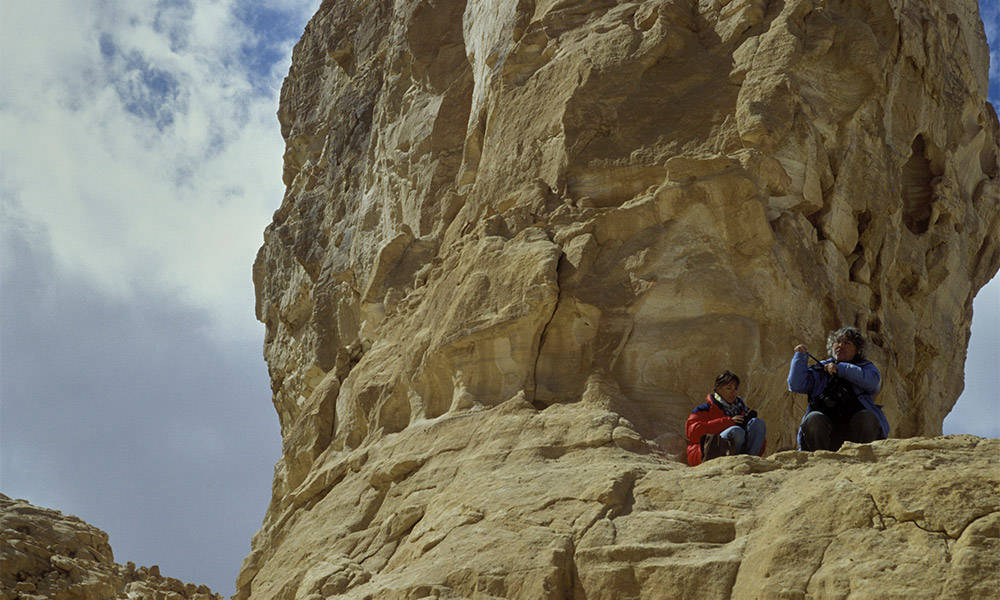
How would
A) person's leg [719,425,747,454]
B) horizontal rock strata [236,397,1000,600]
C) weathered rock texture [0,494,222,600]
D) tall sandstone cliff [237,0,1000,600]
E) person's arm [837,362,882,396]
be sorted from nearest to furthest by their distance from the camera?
horizontal rock strata [236,397,1000,600] → tall sandstone cliff [237,0,1000,600] → person's arm [837,362,882,396] → person's leg [719,425,747,454] → weathered rock texture [0,494,222,600]

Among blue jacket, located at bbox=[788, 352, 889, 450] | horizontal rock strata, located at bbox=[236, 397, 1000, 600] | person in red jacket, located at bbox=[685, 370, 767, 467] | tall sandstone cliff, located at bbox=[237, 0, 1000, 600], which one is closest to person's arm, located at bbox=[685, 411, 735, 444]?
person in red jacket, located at bbox=[685, 370, 767, 467]

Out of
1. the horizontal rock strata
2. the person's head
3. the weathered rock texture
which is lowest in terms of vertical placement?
the horizontal rock strata

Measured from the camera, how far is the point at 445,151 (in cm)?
1461

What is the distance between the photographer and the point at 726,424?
27.2 feet

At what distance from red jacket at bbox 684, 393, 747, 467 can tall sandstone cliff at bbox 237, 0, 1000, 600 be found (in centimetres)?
23

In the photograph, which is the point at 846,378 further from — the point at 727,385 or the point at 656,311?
the point at 656,311

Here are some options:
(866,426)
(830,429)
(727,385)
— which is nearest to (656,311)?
(727,385)

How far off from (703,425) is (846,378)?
125cm

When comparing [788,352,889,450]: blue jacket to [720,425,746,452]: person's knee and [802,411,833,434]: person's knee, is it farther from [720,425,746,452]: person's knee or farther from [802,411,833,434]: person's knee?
[720,425,746,452]: person's knee

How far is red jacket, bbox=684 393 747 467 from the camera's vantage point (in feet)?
27.2

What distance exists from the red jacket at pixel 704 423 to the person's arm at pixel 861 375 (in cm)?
97

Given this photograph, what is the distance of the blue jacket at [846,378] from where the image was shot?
7.65 metres

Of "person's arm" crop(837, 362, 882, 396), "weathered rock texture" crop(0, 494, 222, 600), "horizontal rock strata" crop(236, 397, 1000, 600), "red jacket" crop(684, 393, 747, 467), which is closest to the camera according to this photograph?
"horizontal rock strata" crop(236, 397, 1000, 600)

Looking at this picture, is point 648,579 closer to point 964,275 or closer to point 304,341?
point 964,275
